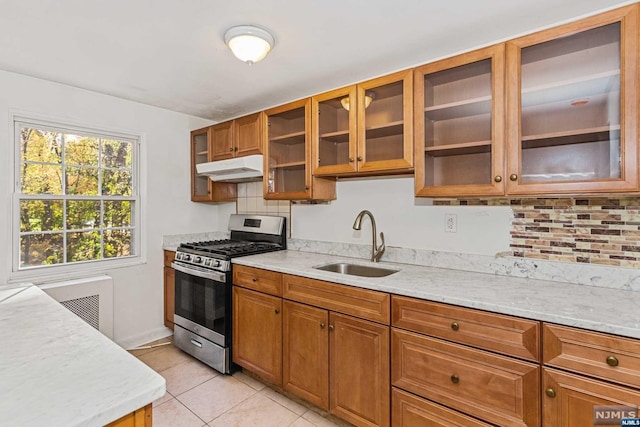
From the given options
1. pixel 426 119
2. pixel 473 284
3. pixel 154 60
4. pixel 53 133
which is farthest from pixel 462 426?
pixel 53 133

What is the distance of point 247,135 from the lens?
9.34ft

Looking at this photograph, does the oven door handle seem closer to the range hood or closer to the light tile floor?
the light tile floor

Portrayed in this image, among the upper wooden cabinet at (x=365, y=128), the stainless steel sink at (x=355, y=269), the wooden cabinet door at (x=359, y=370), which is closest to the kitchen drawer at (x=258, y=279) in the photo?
the stainless steel sink at (x=355, y=269)

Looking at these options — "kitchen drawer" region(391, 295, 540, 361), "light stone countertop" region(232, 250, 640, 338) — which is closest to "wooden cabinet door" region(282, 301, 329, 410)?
"light stone countertop" region(232, 250, 640, 338)

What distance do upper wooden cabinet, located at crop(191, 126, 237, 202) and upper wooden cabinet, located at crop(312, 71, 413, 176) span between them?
1352mm

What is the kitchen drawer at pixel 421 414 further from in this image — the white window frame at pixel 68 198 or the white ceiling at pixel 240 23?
the white window frame at pixel 68 198

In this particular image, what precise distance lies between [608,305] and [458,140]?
1.02 m

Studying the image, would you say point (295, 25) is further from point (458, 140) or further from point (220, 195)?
point (220, 195)

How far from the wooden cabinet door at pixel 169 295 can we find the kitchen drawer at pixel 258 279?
960 millimetres

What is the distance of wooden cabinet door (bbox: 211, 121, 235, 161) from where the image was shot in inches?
118

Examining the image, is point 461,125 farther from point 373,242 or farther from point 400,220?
point 373,242

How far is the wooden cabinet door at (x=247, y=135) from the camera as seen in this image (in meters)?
2.74

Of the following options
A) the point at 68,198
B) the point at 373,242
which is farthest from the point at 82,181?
the point at 373,242

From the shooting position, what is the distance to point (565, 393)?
123 cm
